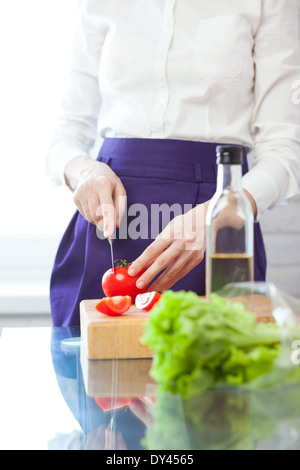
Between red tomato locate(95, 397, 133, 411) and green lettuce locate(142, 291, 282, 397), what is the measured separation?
122 mm

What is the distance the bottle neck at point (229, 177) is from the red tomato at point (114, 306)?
1.02 ft

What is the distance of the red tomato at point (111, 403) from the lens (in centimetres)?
72

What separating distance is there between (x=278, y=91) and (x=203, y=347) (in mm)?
1093

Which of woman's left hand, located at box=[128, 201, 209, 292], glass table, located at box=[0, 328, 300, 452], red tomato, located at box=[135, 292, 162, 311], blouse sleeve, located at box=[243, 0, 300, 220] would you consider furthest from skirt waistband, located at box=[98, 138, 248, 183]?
glass table, located at box=[0, 328, 300, 452]

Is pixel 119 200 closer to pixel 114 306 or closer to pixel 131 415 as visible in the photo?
pixel 114 306

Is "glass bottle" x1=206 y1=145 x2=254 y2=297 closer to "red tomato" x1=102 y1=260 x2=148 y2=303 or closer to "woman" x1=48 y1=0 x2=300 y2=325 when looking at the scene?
"red tomato" x1=102 y1=260 x2=148 y2=303

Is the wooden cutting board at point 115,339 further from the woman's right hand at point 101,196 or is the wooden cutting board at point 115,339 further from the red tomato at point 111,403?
the woman's right hand at point 101,196

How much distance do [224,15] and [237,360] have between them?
1199 mm

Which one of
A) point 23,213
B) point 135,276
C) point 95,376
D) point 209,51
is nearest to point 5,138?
point 23,213

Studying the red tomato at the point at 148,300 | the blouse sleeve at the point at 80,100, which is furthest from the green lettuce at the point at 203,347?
the blouse sleeve at the point at 80,100

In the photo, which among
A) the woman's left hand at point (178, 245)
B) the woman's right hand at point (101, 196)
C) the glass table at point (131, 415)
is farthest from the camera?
the woman's right hand at point (101, 196)
